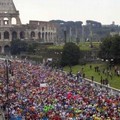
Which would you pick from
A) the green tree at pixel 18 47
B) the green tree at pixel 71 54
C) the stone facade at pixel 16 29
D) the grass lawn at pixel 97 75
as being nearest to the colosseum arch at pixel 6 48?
the stone facade at pixel 16 29

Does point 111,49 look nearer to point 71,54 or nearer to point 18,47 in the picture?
point 71,54

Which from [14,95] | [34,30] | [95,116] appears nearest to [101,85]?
[14,95]

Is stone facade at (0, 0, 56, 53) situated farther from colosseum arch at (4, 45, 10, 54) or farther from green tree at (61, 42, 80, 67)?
green tree at (61, 42, 80, 67)

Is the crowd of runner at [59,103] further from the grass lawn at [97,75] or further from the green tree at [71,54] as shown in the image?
the green tree at [71,54]

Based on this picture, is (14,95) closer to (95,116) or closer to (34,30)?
(95,116)

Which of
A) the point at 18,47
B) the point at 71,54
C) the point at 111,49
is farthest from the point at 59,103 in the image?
the point at 18,47
